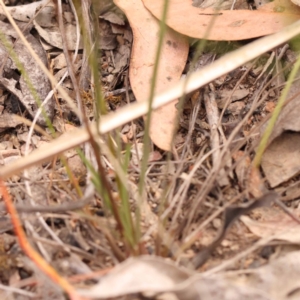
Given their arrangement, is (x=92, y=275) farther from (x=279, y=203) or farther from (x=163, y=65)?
(x=163, y=65)

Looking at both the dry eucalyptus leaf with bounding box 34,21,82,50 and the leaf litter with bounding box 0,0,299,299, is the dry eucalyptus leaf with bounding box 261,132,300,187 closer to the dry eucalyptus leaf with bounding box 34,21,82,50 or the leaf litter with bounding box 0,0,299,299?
the leaf litter with bounding box 0,0,299,299

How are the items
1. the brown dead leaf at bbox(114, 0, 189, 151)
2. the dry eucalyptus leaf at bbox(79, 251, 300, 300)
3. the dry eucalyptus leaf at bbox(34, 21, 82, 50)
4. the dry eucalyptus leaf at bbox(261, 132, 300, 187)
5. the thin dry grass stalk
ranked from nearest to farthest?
the dry eucalyptus leaf at bbox(79, 251, 300, 300) → the thin dry grass stalk → the dry eucalyptus leaf at bbox(261, 132, 300, 187) → the brown dead leaf at bbox(114, 0, 189, 151) → the dry eucalyptus leaf at bbox(34, 21, 82, 50)

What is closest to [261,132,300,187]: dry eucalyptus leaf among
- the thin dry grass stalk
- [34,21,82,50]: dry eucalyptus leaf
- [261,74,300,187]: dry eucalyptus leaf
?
[261,74,300,187]: dry eucalyptus leaf

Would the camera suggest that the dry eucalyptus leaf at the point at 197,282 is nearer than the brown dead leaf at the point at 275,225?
Yes

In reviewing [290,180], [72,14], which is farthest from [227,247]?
[72,14]

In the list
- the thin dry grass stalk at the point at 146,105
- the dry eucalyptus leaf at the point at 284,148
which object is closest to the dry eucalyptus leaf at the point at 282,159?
the dry eucalyptus leaf at the point at 284,148

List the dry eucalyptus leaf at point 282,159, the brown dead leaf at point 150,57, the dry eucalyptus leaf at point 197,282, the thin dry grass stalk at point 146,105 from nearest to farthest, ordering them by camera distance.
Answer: the dry eucalyptus leaf at point 197,282
the thin dry grass stalk at point 146,105
the dry eucalyptus leaf at point 282,159
the brown dead leaf at point 150,57

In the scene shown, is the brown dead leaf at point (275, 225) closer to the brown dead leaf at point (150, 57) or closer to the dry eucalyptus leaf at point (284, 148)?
the dry eucalyptus leaf at point (284, 148)
